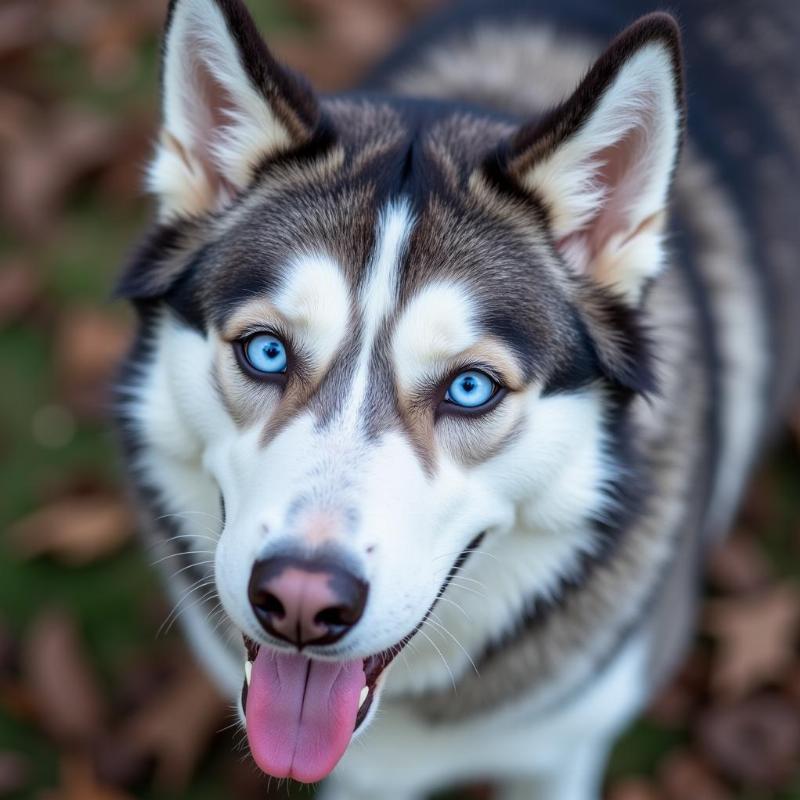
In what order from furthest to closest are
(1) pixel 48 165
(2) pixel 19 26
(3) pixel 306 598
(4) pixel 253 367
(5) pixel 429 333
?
(2) pixel 19 26, (1) pixel 48 165, (4) pixel 253 367, (5) pixel 429 333, (3) pixel 306 598

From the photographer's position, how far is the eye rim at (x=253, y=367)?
1918mm

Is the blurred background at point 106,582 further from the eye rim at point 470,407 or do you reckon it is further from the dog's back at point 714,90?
the eye rim at point 470,407

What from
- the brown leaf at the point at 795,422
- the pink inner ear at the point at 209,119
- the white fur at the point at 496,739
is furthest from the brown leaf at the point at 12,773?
the brown leaf at the point at 795,422

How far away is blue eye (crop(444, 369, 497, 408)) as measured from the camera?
1.91 m

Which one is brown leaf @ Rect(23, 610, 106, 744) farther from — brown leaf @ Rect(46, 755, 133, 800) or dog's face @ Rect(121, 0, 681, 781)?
dog's face @ Rect(121, 0, 681, 781)

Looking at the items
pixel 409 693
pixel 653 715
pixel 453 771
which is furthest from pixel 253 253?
pixel 653 715

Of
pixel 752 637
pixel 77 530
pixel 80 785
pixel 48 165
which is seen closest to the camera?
pixel 80 785

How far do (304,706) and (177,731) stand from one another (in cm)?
133

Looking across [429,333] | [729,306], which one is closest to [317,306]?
[429,333]

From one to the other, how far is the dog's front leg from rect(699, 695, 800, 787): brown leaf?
1.27ft

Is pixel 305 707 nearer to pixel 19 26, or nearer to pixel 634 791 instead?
pixel 634 791

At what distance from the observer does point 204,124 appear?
7.02ft

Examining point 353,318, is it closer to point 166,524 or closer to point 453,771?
point 166,524

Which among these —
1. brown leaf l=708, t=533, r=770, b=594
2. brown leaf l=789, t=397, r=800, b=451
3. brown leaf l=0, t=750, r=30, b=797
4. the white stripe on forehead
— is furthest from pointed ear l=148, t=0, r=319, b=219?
brown leaf l=789, t=397, r=800, b=451
